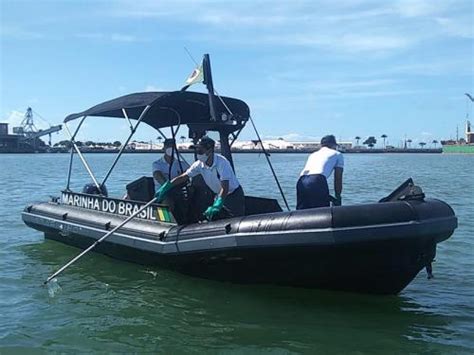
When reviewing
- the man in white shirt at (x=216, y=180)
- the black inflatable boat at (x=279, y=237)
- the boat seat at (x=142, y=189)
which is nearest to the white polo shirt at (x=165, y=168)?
the boat seat at (x=142, y=189)

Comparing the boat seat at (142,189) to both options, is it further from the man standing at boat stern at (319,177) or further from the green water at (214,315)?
the man standing at boat stern at (319,177)

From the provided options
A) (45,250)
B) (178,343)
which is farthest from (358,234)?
(45,250)

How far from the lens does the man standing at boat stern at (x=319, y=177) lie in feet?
23.2

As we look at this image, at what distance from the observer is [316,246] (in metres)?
6.17

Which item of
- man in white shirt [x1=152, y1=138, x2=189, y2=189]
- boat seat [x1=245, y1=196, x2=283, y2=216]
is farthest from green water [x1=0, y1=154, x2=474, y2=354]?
boat seat [x1=245, y1=196, x2=283, y2=216]

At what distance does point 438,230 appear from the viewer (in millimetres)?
6285

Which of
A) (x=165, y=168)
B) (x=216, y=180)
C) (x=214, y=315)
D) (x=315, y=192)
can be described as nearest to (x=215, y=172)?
(x=216, y=180)

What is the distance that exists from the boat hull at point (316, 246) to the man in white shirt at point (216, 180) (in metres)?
0.43

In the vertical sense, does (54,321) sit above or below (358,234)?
below

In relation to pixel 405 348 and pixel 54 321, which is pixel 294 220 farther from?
pixel 54 321

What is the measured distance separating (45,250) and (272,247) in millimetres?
5110

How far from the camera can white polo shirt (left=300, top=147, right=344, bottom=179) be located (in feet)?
23.4

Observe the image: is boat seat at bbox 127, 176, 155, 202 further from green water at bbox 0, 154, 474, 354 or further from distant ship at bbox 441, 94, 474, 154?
distant ship at bbox 441, 94, 474, 154

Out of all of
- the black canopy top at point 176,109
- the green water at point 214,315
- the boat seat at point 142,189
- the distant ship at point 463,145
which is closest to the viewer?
the green water at point 214,315
